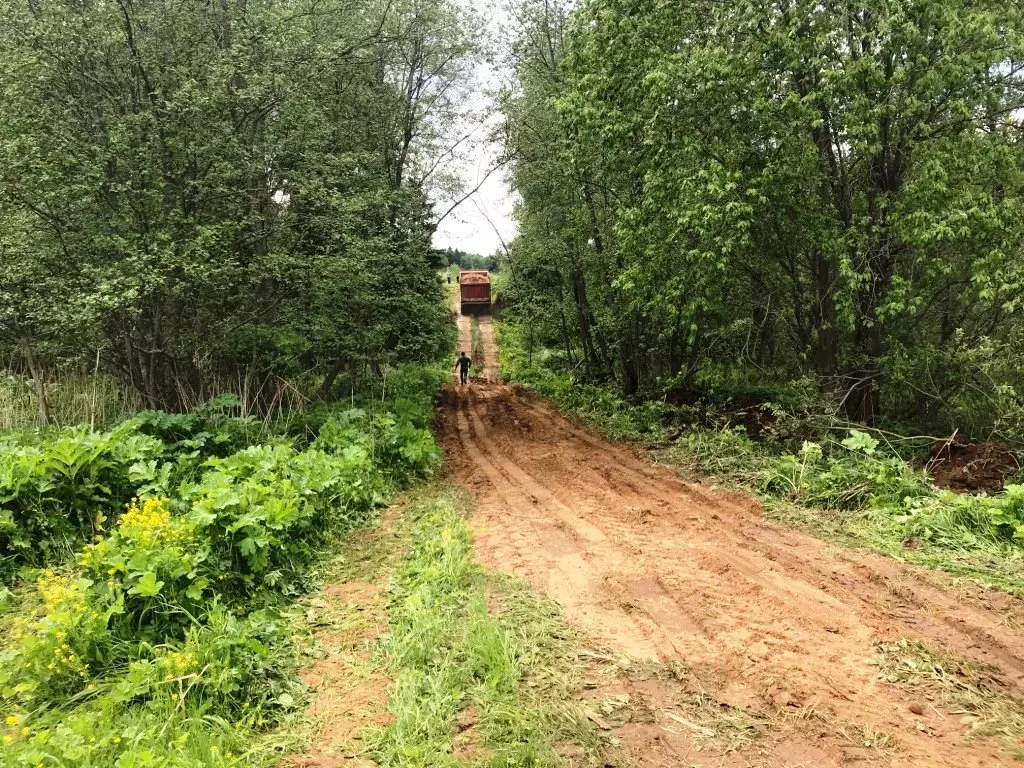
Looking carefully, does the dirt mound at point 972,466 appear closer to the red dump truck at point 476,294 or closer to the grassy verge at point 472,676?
the grassy verge at point 472,676

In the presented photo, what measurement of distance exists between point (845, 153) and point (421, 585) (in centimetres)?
956

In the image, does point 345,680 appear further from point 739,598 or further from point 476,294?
point 476,294

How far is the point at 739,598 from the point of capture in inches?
192

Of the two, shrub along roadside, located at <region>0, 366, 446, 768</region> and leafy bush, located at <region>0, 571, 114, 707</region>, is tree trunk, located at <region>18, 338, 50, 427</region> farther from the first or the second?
leafy bush, located at <region>0, 571, 114, 707</region>

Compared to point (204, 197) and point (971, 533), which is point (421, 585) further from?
point (204, 197)

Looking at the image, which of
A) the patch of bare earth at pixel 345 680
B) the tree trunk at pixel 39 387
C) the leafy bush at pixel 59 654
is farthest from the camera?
the tree trunk at pixel 39 387

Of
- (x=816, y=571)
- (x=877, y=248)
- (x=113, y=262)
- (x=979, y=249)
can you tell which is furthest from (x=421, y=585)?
(x=979, y=249)

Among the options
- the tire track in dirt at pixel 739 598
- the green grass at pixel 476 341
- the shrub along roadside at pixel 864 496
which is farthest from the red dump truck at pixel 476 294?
the tire track in dirt at pixel 739 598

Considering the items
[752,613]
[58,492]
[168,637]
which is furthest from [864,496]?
[58,492]

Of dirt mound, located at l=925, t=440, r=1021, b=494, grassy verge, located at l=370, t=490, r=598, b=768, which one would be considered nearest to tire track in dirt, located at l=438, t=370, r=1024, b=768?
grassy verge, located at l=370, t=490, r=598, b=768

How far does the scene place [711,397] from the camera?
13.6 metres

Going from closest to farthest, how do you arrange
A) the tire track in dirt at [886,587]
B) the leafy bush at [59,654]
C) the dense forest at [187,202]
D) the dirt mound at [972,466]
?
the leafy bush at [59,654], the tire track in dirt at [886,587], the dirt mound at [972,466], the dense forest at [187,202]

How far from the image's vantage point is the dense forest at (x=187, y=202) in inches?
345

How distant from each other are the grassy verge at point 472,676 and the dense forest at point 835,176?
6.35m
